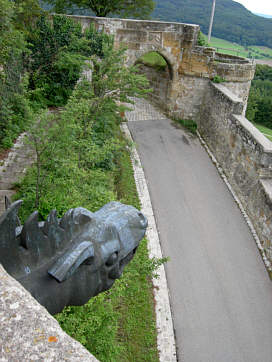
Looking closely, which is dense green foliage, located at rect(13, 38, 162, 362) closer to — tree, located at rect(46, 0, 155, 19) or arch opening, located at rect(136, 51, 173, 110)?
arch opening, located at rect(136, 51, 173, 110)

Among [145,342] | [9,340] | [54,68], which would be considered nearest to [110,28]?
[54,68]

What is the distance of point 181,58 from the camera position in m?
18.5

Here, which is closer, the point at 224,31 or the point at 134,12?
the point at 134,12

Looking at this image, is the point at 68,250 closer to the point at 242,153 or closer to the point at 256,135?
the point at 256,135

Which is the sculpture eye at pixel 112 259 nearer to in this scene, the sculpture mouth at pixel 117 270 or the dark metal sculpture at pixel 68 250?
the dark metal sculpture at pixel 68 250

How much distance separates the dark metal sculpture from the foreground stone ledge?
2.38 feet

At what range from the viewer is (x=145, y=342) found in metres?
8.16

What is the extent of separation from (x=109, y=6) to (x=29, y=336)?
24070 mm

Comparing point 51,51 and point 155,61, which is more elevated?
point 51,51

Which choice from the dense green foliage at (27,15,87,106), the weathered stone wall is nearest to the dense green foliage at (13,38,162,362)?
the weathered stone wall

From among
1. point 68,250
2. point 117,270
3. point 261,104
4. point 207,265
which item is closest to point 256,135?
point 207,265

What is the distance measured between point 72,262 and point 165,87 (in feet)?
59.6

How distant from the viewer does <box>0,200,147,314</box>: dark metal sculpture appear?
3223 mm

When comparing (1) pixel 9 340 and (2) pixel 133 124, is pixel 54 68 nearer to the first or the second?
(2) pixel 133 124
